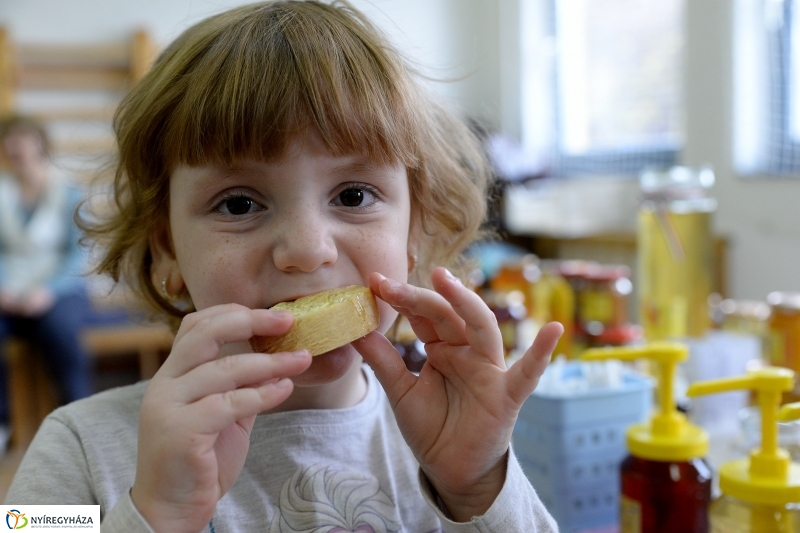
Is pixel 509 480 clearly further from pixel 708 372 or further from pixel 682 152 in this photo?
pixel 682 152

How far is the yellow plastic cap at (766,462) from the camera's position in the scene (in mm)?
635

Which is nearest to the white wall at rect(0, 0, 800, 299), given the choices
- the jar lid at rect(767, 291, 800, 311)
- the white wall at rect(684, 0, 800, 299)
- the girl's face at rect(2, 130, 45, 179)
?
the white wall at rect(684, 0, 800, 299)

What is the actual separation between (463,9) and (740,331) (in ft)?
10.00

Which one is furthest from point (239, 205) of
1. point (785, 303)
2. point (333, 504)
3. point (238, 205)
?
point (785, 303)

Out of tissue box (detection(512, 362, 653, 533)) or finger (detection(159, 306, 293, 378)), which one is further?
tissue box (detection(512, 362, 653, 533))

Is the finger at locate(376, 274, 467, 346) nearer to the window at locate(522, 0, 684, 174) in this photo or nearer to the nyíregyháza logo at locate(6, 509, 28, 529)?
the nyíregyháza logo at locate(6, 509, 28, 529)

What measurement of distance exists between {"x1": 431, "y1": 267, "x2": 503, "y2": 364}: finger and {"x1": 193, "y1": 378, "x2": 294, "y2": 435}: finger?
6.6 inches

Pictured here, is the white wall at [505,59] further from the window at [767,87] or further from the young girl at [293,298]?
the young girl at [293,298]

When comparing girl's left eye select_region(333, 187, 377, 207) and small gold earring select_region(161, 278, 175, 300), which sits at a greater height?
girl's left eye select_region(333, 187, 377, 207)

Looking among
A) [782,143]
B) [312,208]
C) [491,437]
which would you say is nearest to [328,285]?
[312,208]

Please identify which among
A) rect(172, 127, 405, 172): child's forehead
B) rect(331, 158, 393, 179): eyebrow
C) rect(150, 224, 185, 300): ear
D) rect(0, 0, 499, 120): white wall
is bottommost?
rect(150, 224, 185, 300): ear

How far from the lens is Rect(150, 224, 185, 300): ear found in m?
0.81

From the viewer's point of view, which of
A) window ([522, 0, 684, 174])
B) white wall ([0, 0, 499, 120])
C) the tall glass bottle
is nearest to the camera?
the tall glass bottle

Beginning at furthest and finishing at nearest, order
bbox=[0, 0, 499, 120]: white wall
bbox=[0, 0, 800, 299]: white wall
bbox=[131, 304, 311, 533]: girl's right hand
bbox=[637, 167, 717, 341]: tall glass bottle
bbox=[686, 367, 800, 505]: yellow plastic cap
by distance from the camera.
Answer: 1. bbox=[0, 0, 499, 120]: white wall
2. bbox=[0, 0, 800, 299]: white wall
3. bbox=[637, 167, 717, 341]: tall glass bottle
4. bbox=[686, 367, 800, 505]: yellow plastic cap
5. bbox=[131, 304, 311, 533]: girl's right hand
